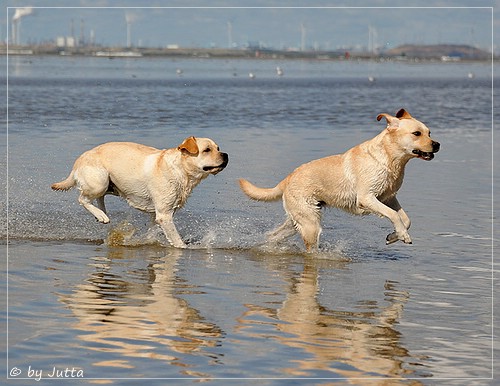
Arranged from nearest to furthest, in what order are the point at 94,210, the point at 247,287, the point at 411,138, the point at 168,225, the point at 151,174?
the point at 247,287 < the point at 411,138 < the point at 151,174 < the point at 168,225 < the point at 94,210

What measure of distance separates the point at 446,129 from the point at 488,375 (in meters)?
23.2

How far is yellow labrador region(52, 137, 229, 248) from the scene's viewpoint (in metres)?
11.9

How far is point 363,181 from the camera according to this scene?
11.4 metres

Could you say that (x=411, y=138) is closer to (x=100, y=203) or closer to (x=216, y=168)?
(x=216, y=168)

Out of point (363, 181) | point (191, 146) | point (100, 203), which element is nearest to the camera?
point (363, 181)

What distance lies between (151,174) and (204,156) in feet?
2.43

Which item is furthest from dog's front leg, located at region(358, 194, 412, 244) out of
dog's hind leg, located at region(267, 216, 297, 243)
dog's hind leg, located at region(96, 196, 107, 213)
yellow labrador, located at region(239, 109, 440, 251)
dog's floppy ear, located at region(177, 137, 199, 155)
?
dog's hind leg, located at region(96, 196, 107, 213)

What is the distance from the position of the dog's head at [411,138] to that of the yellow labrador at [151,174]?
6.47 ft

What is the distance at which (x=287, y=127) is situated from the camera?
29.6 meters

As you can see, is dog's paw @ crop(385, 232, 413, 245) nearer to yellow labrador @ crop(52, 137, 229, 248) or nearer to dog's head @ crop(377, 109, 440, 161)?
dog's head @ crop(377, 109, 440, 161)

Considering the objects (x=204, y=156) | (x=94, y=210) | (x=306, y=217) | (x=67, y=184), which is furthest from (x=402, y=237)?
(x=67, y=184)

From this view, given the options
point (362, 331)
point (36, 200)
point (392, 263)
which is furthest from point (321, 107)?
point (362, 331)

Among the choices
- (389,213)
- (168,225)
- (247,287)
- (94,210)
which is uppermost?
(389,213)

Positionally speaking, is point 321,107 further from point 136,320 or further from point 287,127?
point 136,320
